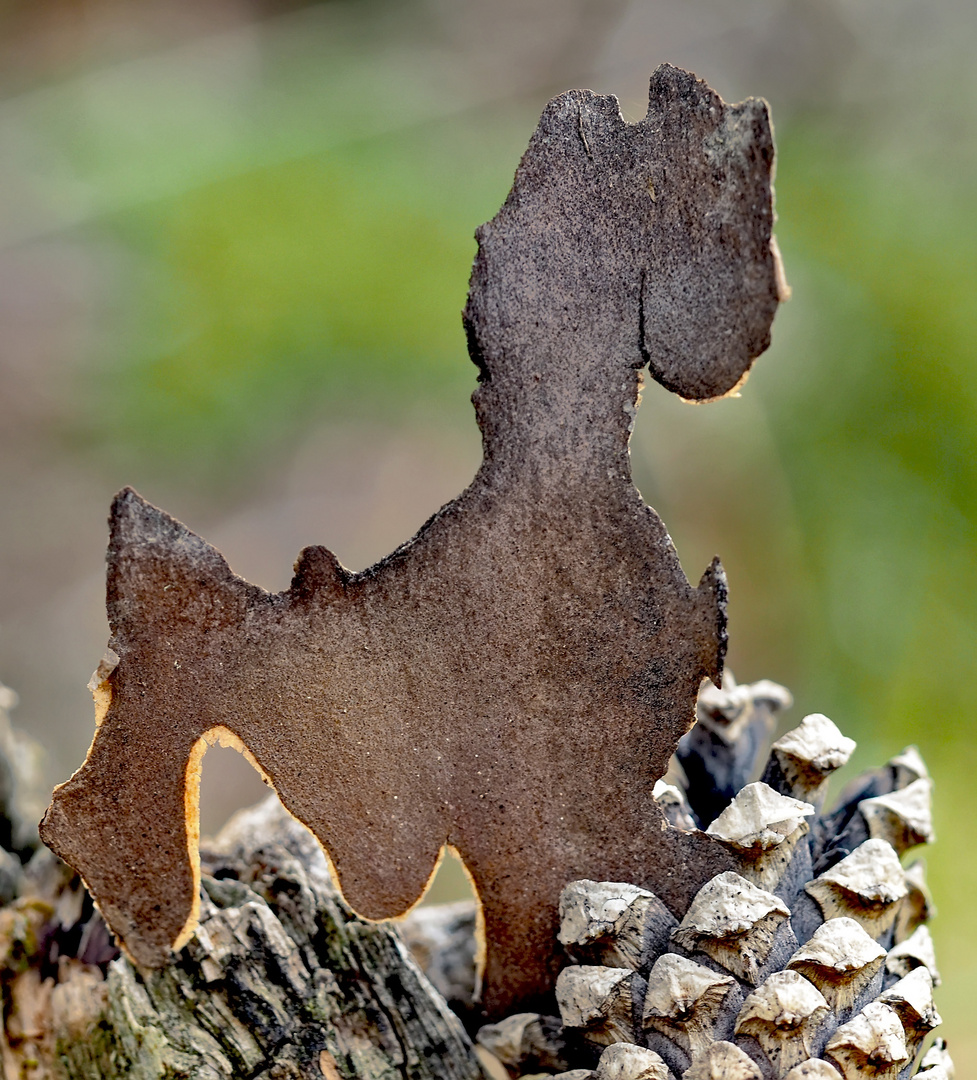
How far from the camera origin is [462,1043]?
1.64 ft

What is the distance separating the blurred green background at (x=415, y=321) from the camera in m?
1.13

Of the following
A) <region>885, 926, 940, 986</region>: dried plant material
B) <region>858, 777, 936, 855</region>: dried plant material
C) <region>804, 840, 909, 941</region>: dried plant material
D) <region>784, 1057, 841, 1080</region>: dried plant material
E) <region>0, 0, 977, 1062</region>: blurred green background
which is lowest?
<region>784, 1057, 841, 1080</region>: dried plant material

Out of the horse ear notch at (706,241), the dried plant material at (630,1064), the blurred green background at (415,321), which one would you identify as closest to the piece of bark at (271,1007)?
the dried plant material at (630,1064)

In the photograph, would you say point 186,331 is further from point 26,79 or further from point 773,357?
point 773,357

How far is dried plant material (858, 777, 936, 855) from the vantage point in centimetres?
51

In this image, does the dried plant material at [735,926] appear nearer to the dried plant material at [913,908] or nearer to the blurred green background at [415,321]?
the dried plant material at [913,908]

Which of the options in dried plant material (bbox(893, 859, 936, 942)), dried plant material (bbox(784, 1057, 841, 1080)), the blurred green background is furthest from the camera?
the blurred green background

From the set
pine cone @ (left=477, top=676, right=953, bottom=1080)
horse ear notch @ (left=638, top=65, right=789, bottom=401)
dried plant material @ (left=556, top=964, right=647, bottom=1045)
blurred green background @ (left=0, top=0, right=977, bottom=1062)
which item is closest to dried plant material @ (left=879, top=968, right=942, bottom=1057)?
pine cone @ (left=477, top=676, right=953, bottom=1080)

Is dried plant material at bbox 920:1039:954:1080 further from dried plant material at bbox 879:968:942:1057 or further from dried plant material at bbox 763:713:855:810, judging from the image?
dried plant material at bbox 763:713:855:810

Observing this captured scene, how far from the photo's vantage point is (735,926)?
43 cm

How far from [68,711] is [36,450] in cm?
35

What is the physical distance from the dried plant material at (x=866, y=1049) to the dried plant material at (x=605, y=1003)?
77 millimetres

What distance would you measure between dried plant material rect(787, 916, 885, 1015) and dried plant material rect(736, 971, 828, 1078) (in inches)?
0.4

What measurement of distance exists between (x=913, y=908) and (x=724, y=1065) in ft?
0.54
